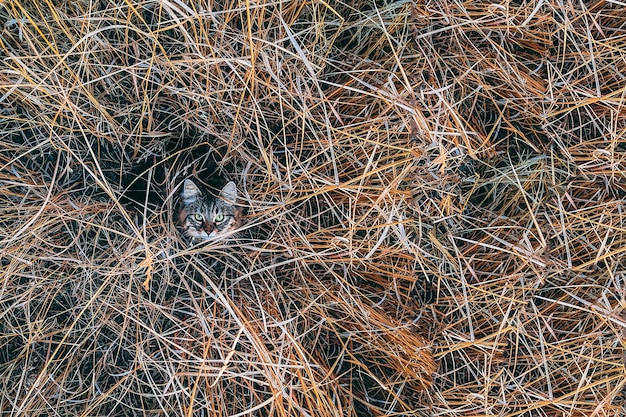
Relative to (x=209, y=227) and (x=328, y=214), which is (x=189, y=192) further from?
(x=328, y=214)

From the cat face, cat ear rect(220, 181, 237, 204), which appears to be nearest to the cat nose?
the cat face

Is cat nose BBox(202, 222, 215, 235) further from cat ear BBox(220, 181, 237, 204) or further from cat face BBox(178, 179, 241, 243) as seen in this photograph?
cat ear BBox(220, 181, 237, 204)

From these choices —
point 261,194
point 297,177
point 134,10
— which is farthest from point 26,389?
point 134,10

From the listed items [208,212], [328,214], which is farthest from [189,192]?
[328,214]

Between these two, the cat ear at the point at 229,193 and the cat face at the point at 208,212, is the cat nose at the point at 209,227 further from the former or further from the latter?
the cat ear at the point at 229,193

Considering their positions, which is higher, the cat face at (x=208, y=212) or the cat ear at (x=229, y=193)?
the cat ear at (x=229, y=193)

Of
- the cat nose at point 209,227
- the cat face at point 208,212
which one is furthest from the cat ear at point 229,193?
the cat nose at point 209,227
